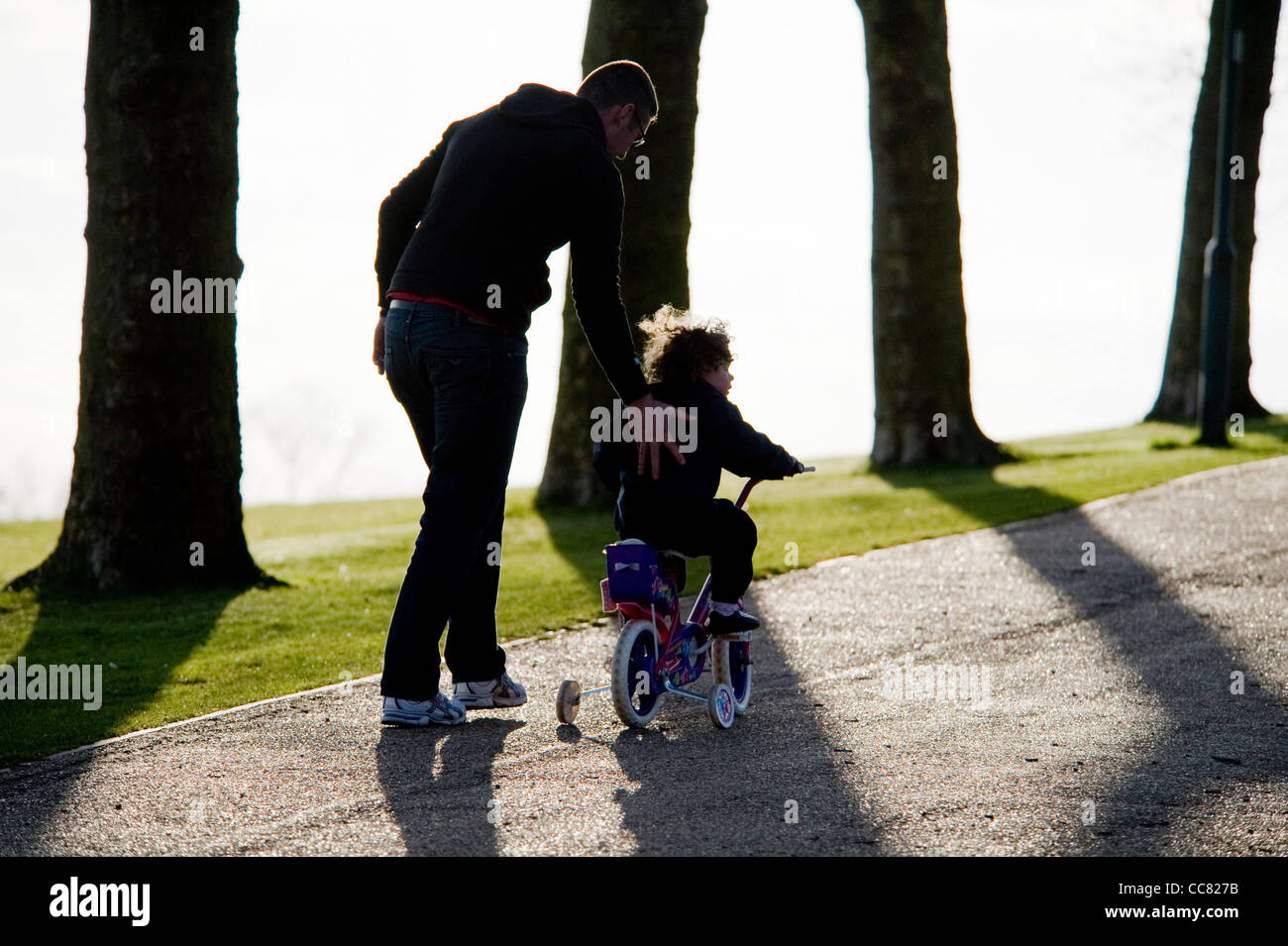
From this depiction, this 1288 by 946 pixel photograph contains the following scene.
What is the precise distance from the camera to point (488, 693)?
227 inches

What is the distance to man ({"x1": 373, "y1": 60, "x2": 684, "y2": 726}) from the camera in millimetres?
5234

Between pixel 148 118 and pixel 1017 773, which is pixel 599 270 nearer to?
pixel 1017 773

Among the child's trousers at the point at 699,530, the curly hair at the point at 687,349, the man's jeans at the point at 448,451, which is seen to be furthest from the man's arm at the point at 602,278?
the child's trousers at the point at 699,530

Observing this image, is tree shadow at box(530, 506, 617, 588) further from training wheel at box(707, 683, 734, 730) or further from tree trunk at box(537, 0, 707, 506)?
training wheel at box(707, 683, 734, 730)

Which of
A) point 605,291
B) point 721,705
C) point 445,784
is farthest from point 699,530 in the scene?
point 445,784

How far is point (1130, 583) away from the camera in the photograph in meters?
8.66

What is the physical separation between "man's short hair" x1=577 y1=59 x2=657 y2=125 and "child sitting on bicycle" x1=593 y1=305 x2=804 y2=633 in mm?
817

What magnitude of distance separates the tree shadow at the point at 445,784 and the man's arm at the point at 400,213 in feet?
5.41

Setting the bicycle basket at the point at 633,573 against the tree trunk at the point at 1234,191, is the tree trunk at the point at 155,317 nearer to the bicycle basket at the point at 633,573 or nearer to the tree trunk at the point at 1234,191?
the bicycle basket at the point at 633,573

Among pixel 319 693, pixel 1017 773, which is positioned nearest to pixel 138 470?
pixel 319 693

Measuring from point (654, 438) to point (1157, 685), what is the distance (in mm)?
2543

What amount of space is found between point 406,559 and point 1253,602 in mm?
6063

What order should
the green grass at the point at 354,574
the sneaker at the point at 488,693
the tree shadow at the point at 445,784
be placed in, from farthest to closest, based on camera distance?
the green grass at the point at 354,574, the sneaker at the point at 488,693, the tree shadow at the point at 445,784

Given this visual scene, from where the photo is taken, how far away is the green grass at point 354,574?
6.46 metres
